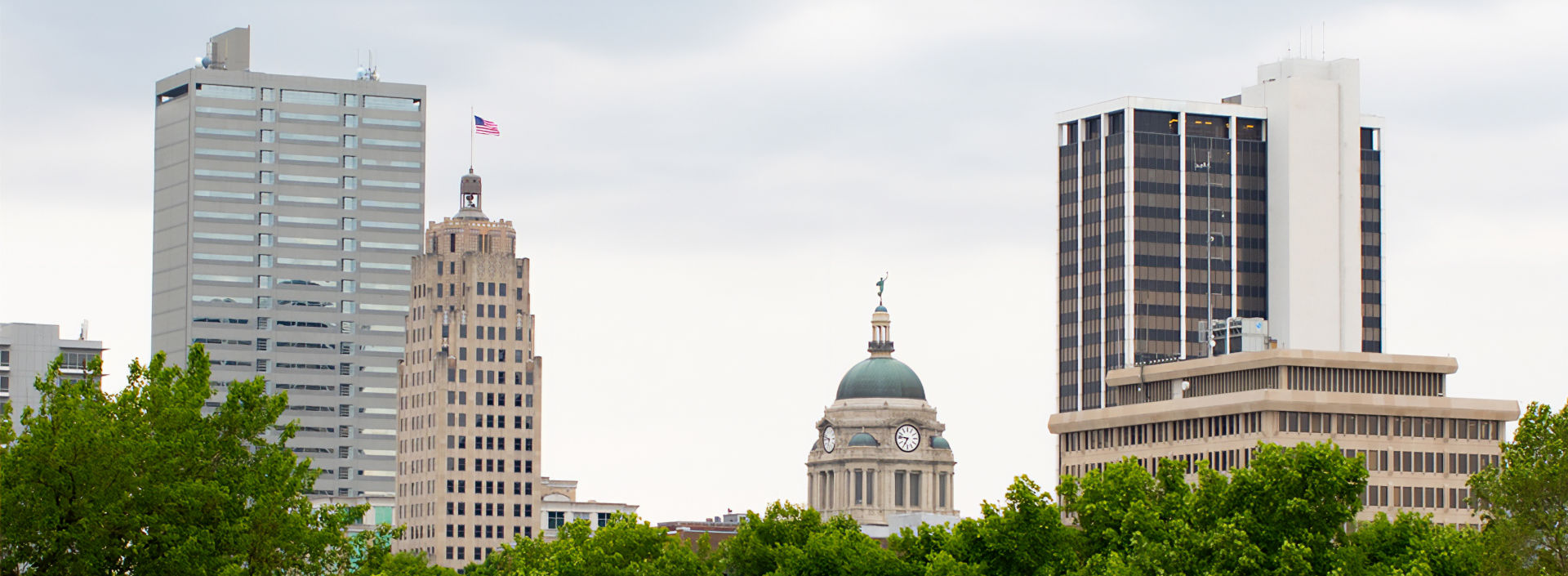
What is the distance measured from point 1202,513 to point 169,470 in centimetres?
4298

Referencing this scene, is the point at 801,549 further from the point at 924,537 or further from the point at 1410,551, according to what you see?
the point at 1410,551

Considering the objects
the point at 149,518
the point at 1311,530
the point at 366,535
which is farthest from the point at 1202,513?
the point at 149,518

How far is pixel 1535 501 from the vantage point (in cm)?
9506

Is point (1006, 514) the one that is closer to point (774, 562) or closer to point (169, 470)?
point (774, 562)

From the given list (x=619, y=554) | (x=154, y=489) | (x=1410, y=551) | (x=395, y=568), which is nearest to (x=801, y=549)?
(x=619, y=554)

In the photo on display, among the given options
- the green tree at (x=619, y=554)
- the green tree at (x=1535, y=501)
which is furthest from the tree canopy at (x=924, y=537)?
the green tree at (x=619, y=554)

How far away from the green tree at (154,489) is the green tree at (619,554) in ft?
113

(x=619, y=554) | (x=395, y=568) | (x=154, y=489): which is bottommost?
(x=395, y=568)

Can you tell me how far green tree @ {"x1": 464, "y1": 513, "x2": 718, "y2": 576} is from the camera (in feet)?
462

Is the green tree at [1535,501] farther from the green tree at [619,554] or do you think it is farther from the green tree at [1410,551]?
the green tree at [619,554]

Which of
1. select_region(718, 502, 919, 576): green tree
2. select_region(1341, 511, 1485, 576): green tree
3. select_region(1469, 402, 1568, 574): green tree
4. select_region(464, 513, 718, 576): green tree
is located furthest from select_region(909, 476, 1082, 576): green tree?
select_region(1469, 402, 1568, 574): green tree

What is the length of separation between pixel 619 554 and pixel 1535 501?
6242cm

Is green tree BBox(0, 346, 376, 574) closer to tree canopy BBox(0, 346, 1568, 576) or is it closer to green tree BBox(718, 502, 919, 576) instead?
tree canopy BBox(0, 346, 1568, 576)

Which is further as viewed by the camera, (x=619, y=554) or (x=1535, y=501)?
(x=619, y=554)
